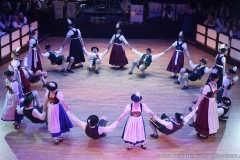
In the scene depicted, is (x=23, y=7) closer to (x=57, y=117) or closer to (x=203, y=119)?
(x=57, y=117)

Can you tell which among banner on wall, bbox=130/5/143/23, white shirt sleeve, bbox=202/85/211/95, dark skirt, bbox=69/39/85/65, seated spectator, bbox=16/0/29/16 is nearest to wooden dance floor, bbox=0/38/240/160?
dark skirt, bbox=69/39/85/65

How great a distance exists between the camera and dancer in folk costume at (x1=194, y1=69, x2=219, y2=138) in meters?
6.48

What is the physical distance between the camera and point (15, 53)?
7.75m

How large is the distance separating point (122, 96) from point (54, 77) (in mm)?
2316

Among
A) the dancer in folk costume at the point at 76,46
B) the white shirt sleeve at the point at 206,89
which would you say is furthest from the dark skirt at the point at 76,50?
the white shirt sleeve at the point at 206,89

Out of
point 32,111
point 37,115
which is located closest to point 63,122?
point 37,115

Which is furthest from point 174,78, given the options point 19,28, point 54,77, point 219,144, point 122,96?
point 19,28

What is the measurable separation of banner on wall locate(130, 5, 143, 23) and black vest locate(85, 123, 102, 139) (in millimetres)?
10390

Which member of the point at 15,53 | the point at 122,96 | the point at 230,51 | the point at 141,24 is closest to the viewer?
the point at 15,53

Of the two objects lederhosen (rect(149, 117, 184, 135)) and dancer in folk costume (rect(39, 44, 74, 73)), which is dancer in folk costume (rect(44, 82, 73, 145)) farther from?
dancer in folk costume (rect(39, 44, 74, 73))

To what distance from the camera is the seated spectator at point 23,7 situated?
14.2m

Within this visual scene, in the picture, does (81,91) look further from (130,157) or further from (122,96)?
(130,157)

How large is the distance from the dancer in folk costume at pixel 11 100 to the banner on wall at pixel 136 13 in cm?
998

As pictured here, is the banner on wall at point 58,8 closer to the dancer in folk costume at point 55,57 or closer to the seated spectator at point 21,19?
the seated spectator at point 21,19
